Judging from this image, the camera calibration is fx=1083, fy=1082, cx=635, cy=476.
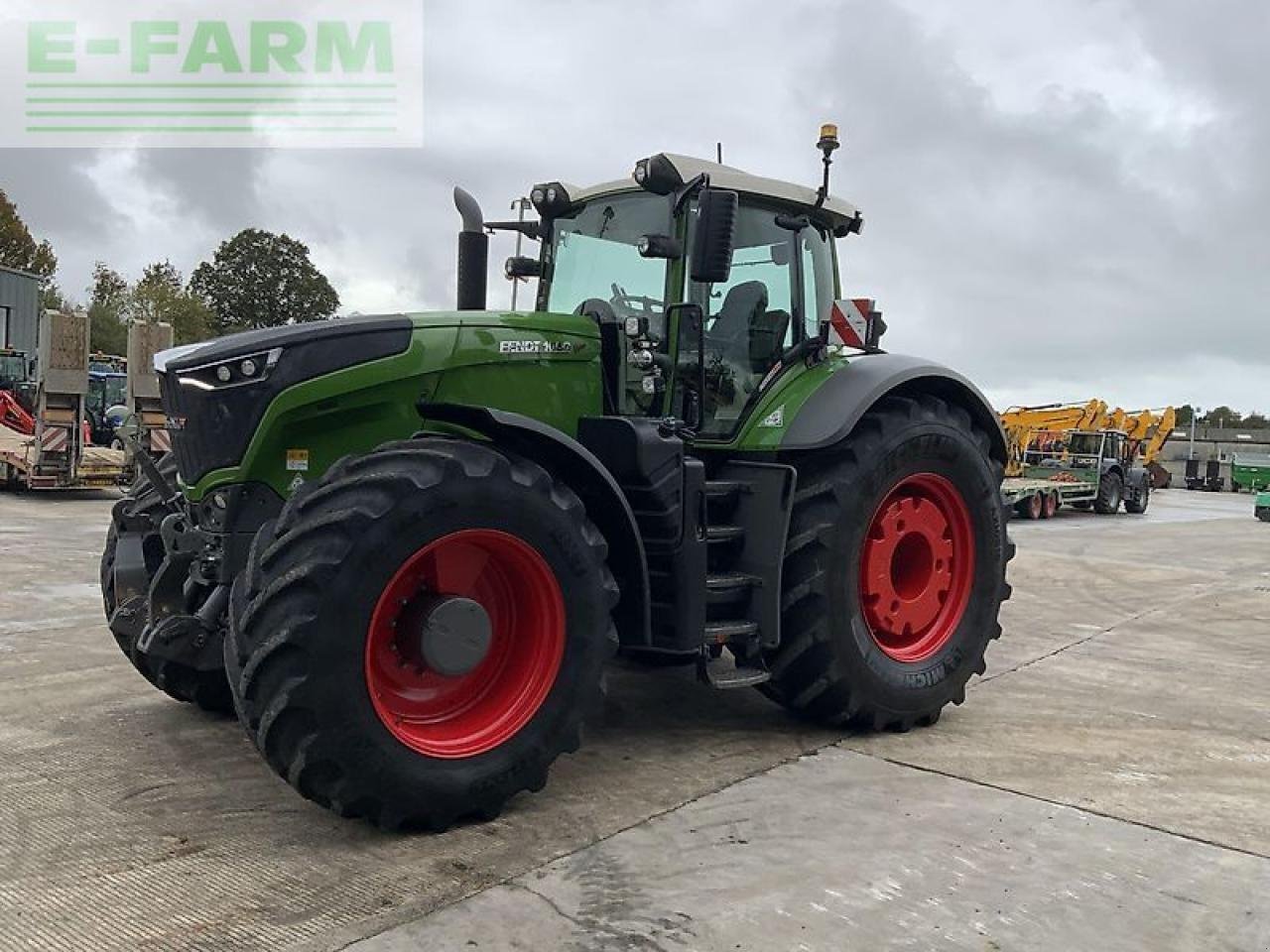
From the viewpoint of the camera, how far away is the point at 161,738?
442 cm

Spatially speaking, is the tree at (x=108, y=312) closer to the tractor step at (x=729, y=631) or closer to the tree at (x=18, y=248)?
the tree at (x=18, y=248)

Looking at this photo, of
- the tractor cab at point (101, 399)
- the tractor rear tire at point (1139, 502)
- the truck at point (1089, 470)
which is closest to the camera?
the tractor cab at point (101, 399)

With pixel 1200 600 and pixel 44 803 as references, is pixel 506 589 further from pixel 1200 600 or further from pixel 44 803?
pixel 1200 600

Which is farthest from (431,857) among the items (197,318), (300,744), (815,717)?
(197,318)

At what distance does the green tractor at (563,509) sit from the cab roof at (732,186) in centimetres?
2

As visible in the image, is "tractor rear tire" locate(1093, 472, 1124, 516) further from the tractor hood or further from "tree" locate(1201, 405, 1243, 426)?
"tree" locate(1201, 405, 1243, 426)

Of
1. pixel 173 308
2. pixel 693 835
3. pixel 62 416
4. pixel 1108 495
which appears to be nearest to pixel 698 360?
pixel 693 835

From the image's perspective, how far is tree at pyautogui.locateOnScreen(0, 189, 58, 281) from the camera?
144ft

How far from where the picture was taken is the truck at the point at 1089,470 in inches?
874

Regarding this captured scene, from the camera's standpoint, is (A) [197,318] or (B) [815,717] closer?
(B) [815,717]

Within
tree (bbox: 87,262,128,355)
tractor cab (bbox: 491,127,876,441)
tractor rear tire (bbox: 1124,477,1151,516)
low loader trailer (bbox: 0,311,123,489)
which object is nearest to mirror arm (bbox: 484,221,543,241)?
tractor cab (bbox: 491,127,876,441)

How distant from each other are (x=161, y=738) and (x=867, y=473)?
10.3ft

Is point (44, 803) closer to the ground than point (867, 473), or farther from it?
closer to the ground

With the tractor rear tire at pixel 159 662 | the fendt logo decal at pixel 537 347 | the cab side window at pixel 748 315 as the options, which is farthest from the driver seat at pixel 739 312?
the tractor rear tire at pixel 159 662
